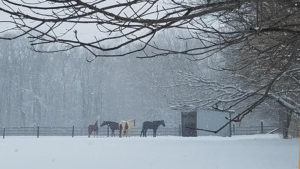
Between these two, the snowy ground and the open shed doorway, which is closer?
the snowy ground

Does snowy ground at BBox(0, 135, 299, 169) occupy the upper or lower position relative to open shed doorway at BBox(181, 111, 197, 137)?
lower

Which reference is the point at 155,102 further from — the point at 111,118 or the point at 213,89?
the point at 213,89

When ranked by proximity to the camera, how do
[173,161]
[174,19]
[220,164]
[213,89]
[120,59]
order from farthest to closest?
[120,59], [213,89], [173,161], [220,164], [174,19]

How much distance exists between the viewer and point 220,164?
1167 cm

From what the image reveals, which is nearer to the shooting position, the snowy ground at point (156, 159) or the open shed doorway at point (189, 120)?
the snowy ground at point (156, 159)

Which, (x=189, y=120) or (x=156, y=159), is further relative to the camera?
(x=189, y=120)

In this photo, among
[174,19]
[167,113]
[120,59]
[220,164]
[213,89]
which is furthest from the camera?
[120,59]

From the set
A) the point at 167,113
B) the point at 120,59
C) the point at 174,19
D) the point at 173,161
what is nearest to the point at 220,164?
the point at 173,161

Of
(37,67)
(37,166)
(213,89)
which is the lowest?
(37,166)

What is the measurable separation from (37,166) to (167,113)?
48758mm

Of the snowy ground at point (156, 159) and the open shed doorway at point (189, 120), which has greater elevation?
the open shed doorway at point (189, 120)

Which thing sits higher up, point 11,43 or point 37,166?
point 11,43

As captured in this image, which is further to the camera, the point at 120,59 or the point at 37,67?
the point at 120,59

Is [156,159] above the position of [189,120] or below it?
below
